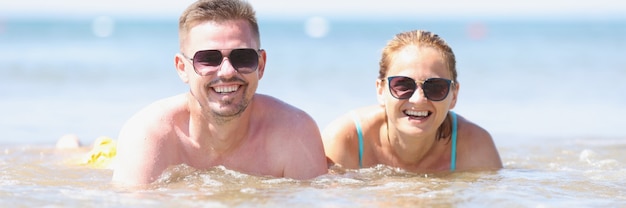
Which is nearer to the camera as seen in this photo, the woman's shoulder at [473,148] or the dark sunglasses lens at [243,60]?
the dark sunglasses lens at [243,60]

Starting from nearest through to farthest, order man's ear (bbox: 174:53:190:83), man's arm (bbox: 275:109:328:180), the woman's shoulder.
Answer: man's ear (bbox: 174:53:190:83) < man's arm (bbox: 275:109:328:180) < the woman's shoulder

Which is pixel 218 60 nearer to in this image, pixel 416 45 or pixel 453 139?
pixel 416 45

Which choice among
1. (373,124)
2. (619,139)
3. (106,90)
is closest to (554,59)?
(106,90)

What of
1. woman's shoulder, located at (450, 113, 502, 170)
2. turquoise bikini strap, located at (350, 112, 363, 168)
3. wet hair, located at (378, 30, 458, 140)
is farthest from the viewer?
woman's shoulder, located at (450, 113, 502, 170)

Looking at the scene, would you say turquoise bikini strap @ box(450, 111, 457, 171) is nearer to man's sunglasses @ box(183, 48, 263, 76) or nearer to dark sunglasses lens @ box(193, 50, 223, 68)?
man's sunglasses @ box(183, 48, 263, 76)

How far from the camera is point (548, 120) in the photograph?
11297 millimetres

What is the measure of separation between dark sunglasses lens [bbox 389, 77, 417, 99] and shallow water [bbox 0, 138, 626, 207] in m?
0.51

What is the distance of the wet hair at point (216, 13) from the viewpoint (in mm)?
5285

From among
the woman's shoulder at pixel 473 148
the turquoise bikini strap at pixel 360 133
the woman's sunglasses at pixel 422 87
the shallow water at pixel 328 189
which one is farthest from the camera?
the woman's shoulder at pixel 473 148

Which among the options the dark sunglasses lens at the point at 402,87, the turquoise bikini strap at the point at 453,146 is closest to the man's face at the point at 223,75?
the dark sunglasses lens at the point at 402,87

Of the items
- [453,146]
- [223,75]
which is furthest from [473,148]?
[223,75]

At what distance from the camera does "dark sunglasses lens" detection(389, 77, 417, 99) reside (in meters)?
5.95

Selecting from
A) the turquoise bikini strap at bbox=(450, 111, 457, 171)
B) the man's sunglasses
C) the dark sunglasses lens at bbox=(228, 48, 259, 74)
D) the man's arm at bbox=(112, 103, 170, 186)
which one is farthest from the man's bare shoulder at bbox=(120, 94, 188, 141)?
the turquoise bikini strap at bbox=(450, 111, 457, 171)

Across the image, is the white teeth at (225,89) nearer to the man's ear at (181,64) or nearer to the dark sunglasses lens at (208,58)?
the dark sunglasses lens at (208,58)
